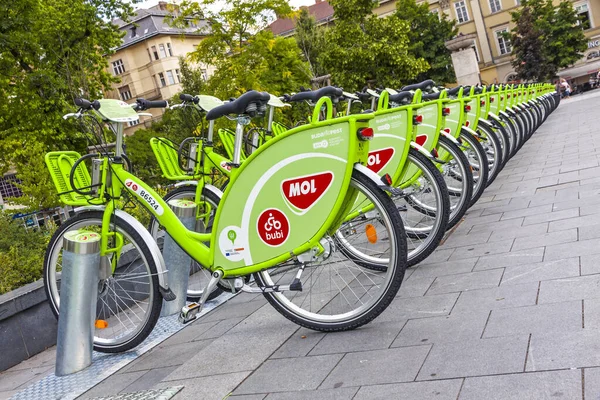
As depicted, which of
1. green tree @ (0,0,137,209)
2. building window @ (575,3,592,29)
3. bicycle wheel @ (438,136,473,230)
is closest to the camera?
bicycle wheel @ (438,136,473,230)

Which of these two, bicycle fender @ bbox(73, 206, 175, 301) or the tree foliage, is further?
→ the tree foliage

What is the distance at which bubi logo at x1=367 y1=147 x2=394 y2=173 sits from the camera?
16.5ft

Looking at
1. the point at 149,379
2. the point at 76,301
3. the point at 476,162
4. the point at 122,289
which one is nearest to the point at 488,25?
the point at 476,162

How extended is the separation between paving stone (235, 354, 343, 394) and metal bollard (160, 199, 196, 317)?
4.24ft

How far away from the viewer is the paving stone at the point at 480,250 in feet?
15.7

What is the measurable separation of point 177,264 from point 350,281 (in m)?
1.18

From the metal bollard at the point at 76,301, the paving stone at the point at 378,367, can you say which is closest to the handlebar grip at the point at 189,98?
the metal bollard at the point at 76,301

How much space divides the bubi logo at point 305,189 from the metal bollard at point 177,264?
1139 mm

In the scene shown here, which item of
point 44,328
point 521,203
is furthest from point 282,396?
point 521,203

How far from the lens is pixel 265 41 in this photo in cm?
2281

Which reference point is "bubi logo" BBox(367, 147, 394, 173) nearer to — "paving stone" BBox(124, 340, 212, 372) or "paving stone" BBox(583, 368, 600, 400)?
"paving stone" BBox(124, 340, 212, 372)

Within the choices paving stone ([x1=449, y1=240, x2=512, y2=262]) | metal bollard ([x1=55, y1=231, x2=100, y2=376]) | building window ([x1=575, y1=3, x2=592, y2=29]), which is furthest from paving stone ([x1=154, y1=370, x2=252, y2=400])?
building window ([x1=575, y1=3, x2=592, y2=29])

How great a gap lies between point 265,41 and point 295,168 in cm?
1984

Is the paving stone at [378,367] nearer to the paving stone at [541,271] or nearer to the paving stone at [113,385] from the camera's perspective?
the paving stone at [541,271]
